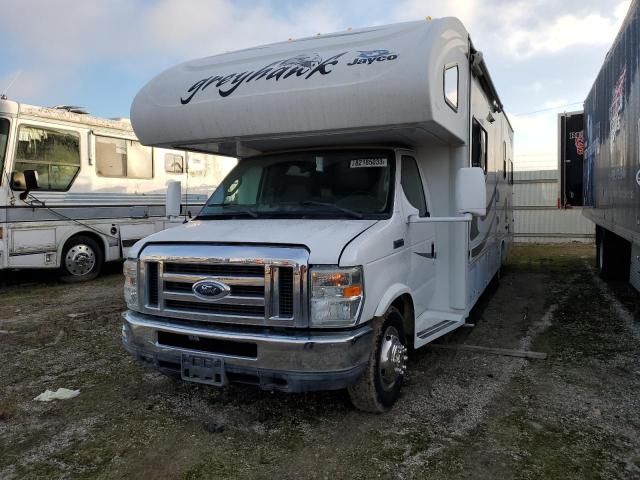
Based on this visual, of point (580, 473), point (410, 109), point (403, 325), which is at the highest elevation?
point (410, 109)

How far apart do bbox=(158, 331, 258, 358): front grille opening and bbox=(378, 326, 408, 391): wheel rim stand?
3.20 ft

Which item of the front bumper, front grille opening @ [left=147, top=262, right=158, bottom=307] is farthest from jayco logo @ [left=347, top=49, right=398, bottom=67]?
front grille opening @ [left=147, top=262, right=158, bottom=307]

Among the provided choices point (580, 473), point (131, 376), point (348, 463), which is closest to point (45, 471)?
point (131, 376)

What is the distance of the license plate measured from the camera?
11.3 ft

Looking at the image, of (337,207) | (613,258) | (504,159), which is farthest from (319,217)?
(613,258)

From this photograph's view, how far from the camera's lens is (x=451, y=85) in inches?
177

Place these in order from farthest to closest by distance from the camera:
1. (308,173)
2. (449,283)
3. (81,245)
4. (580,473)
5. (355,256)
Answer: (81,245), (449,283), (308,173), (355,256), (580,473)

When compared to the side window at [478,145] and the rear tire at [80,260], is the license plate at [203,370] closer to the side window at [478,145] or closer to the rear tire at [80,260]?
the side window at [478,145]

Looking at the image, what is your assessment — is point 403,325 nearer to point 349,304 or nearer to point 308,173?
point 349,304

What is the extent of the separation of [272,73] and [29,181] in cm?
602

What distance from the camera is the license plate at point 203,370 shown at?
345 cm

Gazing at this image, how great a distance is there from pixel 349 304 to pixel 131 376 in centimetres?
255

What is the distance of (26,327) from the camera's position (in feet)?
21.1

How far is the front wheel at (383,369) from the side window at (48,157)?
7379 millimetres
